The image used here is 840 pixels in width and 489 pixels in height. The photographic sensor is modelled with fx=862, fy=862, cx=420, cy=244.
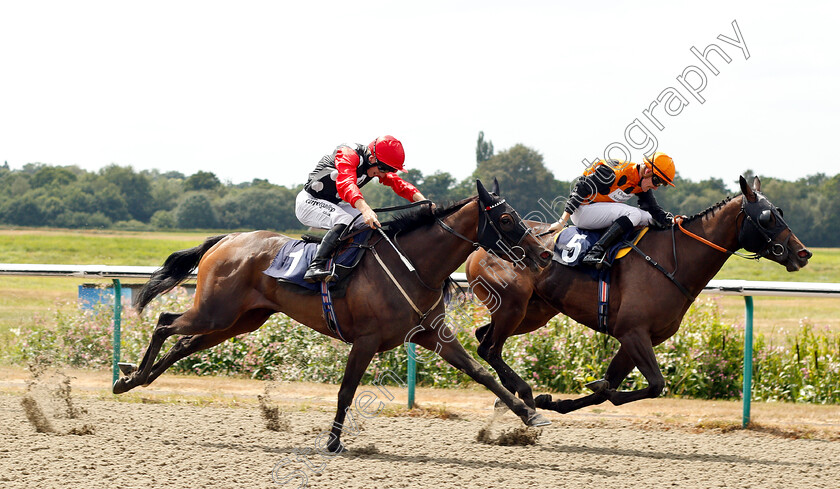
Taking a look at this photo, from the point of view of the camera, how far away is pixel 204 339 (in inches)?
244

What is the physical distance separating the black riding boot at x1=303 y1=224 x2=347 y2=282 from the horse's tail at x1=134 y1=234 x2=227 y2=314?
3.66 ft

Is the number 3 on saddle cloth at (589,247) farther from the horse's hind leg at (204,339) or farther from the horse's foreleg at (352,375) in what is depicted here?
the horse's hind leg at (204,339)

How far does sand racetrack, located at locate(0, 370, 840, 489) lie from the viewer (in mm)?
4711

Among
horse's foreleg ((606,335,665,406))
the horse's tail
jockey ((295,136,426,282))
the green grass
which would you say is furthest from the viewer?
the green grass

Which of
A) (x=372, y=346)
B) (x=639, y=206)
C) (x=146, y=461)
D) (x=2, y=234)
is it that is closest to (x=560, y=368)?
(x=639, y=206)

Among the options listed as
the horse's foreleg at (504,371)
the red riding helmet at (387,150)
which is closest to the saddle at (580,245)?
the horse's foreleg at (504,371)

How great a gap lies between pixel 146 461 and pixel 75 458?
1.37 ft

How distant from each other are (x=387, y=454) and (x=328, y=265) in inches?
49.5

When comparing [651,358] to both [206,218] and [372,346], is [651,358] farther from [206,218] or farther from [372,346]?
[206,218]

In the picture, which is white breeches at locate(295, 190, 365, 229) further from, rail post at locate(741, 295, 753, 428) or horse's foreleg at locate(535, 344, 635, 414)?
rail post at locate(741, 295, 753, 428)

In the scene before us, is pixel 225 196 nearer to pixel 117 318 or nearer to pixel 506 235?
pixel 117 318

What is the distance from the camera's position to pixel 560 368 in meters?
7.94

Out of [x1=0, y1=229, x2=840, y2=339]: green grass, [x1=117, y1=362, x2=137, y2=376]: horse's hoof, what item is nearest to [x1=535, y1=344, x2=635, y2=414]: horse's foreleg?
[x1=117, y1=362, x2=137, y2=376]: horse's hoof

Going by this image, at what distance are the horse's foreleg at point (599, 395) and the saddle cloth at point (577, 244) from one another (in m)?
A: 0.68
